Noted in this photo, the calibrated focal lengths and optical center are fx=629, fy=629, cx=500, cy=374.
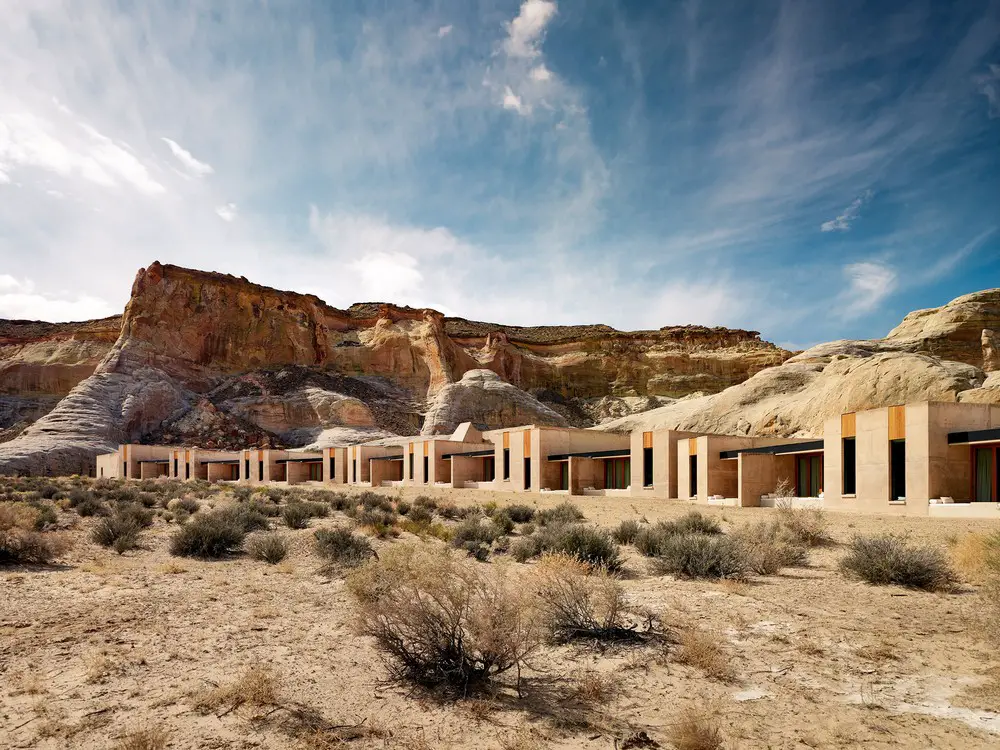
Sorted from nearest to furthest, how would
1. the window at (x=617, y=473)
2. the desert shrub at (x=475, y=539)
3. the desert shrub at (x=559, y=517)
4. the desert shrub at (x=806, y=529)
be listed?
the desert shrub at (x=475, y=539) → the desert shrub at (x=806, y=529) → the desert shrub at (x=559, y=517) → the window at (x=617, y=473)

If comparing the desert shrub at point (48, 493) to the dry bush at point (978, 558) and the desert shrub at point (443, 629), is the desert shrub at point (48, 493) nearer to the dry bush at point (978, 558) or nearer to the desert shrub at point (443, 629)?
the desert shrub at point (443, 629)

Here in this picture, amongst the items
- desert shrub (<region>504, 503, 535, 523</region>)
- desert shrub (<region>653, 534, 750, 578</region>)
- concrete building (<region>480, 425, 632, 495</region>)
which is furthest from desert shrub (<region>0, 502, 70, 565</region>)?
concrete building (<region>480, 425, 632, 495</region>)

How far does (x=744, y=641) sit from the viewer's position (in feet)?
24.0

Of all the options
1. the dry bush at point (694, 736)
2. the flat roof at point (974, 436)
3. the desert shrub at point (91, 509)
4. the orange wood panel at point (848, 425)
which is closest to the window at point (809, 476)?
the orange wood panel at point (848, 425)

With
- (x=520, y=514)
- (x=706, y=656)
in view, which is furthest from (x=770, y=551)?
(x=520, y=514)

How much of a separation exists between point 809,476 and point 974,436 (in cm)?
835

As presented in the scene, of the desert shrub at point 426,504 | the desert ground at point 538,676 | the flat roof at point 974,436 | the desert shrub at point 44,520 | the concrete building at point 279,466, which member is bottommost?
the concrete building at point 279,466

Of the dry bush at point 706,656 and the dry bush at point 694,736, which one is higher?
the dry bush at point 694,736

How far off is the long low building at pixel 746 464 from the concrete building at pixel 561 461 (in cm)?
6

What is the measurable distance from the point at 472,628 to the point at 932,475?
2061 cm

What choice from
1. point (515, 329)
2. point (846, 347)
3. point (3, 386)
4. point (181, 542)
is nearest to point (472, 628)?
point (181, 542)

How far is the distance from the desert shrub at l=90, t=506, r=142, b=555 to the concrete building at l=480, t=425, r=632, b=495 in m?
23.5

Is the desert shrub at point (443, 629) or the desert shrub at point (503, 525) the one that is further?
the desert shrub at point (503, 525)

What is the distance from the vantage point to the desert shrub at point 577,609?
Answer: 7555 mm
